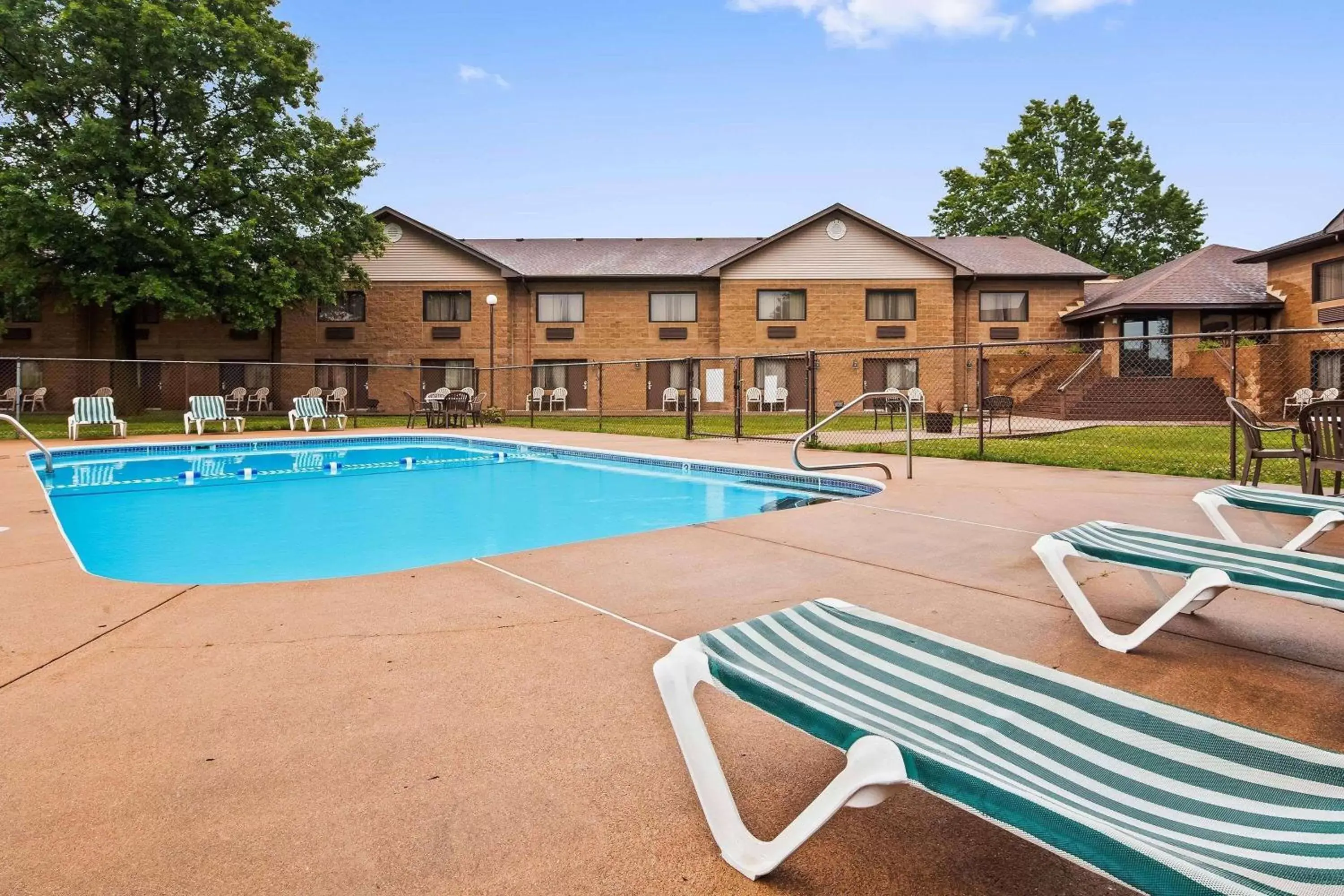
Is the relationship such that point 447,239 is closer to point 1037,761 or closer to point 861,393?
point 861,393

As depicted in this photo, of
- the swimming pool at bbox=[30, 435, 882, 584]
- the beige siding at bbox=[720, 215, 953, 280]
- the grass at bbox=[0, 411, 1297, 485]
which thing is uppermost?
the beige siding at bbox=[720, 215, 953, 280]

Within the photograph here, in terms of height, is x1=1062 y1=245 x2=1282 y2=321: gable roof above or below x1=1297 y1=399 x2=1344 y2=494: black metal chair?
above

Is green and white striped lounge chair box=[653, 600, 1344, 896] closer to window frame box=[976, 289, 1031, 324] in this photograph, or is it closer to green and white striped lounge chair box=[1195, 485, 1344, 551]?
green and white striped lounge chair box=[1195, 485, 1344, 551]

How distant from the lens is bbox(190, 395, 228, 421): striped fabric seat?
675 inches

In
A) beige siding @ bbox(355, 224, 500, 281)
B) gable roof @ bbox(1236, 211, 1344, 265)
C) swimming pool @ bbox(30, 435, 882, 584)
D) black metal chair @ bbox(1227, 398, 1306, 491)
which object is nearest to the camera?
black metal chair @ bbox(1227, 398, 1306, 491)

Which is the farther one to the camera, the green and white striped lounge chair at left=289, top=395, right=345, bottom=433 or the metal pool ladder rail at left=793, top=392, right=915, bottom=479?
the green and white striped lounge chair at left=289, top=395, right=345, bottom=433

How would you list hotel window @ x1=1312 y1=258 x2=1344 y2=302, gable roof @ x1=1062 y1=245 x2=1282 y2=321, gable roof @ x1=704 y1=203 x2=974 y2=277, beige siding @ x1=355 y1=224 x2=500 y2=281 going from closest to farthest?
hotel window @ x1=1312 y1=258 x2=1344 y2=302 < gable roof @ x1=1062 y1=245 x2=1282 y2=321 < gable roof @ x1=704 y1=203 x2=974 y2=277 < beige siding @ x1=355 y1=224 x2=500 y2=281

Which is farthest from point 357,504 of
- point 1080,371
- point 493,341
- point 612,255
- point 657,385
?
point 612,255

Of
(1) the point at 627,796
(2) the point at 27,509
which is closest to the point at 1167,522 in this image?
(1) the point at 627,796

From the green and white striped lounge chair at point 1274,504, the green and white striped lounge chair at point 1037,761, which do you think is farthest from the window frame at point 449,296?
the green and white striped lounge chair at point 1037,761

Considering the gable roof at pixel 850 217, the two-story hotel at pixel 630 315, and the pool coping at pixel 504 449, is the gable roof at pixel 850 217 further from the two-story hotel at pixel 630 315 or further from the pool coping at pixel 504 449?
the pool coping at pixel 504 449

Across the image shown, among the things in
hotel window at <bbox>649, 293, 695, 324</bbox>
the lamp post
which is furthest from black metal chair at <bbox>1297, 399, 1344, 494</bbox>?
hotel window at <bbox>649, 293, 695, 324</bbox>

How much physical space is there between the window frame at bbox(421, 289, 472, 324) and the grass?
4.67 metres

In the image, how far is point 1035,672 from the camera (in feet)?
5.70
